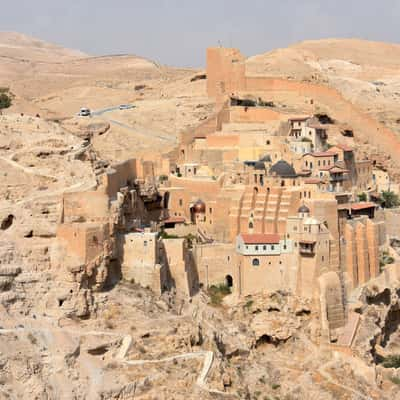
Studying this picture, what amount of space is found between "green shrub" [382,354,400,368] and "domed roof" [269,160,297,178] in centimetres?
954

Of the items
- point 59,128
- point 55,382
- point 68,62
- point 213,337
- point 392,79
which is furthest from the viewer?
point 68,62

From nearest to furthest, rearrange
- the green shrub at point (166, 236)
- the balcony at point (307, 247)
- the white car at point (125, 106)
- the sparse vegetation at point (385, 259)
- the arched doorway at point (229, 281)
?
the balcony at point (307, 247), the green shrub at point (166, 236), the arched doorway at point (229, 281), the sparse vegetation at point (385, 259), the white car at point (125, 106)

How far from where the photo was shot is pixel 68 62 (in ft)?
474

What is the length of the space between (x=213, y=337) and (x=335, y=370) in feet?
18.4

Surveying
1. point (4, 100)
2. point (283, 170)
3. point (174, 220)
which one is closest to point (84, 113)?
point (4, 100)

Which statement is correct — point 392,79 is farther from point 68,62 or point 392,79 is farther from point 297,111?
point 68,62

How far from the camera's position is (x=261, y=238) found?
51875 millimetres

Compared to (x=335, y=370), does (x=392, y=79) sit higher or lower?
higher

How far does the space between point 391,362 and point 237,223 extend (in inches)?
378

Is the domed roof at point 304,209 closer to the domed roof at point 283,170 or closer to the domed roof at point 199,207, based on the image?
the domed roof at point 283,170

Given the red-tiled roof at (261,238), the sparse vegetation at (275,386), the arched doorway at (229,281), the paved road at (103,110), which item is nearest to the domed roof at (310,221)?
the red-tiled roof at (261,238)

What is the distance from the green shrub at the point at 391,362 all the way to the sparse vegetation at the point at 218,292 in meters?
8.05

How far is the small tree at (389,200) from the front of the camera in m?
60.4

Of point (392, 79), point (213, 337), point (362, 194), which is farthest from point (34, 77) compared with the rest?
point (213, 337)
